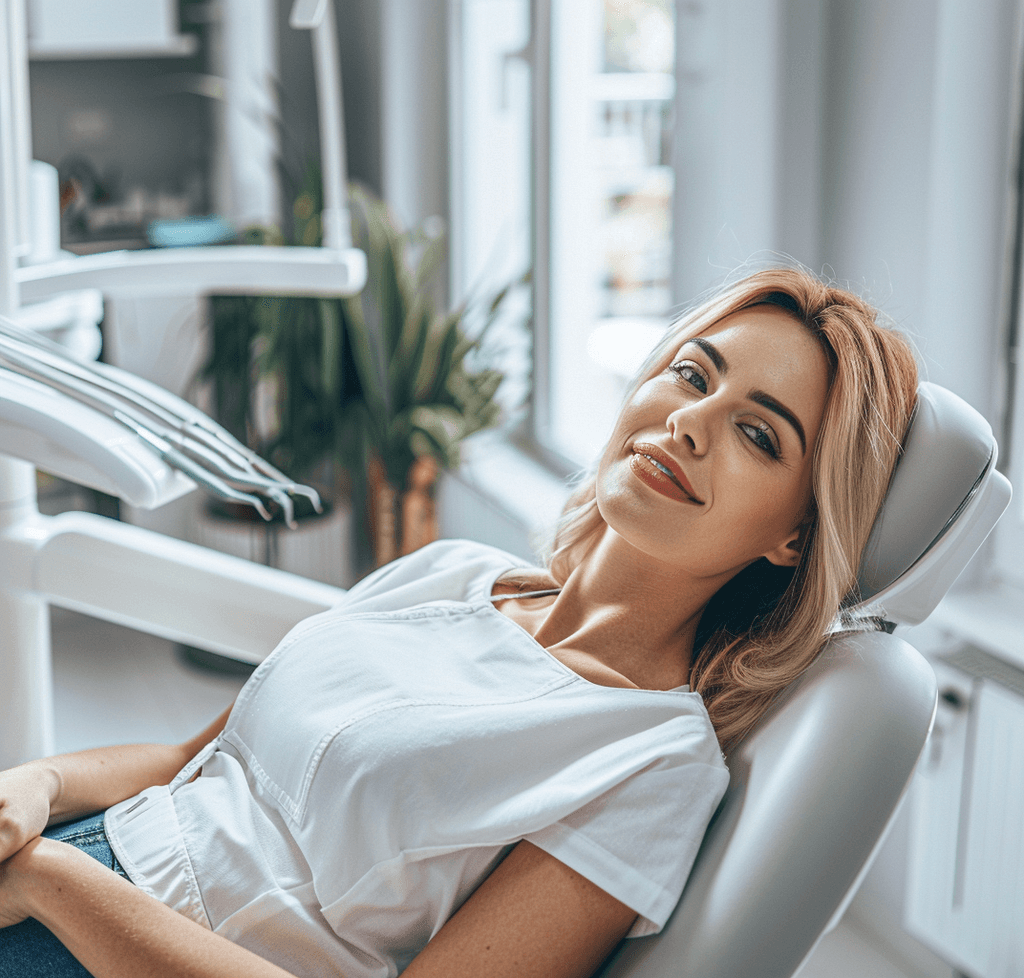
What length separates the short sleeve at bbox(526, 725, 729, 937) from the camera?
0.85 metres

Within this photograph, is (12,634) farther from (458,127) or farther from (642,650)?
(458,127)

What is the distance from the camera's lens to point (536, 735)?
95 cm

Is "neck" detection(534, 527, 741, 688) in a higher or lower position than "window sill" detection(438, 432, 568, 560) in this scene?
higher

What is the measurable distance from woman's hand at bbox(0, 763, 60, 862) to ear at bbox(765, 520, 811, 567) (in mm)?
720

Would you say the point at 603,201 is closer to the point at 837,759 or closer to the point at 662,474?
the point at 662,474

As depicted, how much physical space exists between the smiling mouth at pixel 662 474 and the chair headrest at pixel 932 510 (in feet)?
0.54

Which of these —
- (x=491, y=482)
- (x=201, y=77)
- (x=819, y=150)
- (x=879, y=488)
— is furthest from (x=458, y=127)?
(x=879, y=488)

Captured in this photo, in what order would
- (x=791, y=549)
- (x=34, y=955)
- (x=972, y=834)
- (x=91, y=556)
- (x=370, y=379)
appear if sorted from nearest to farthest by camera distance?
(x=34, y=955), (x=791, y=549), (x=91, y=556), (x=972, y=834), (x=370, y=379)

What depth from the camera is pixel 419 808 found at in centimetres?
92

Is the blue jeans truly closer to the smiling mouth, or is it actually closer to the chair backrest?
the chair backrest

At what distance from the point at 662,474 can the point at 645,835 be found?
0.32 m

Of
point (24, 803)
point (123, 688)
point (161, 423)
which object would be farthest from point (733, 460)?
point (123, 688)

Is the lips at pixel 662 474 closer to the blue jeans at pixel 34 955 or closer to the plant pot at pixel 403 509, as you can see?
the blue jeans at pixel 34 955

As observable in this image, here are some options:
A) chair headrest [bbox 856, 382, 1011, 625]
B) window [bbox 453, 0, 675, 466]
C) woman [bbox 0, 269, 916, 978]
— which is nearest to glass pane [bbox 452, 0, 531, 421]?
window [bbox 453, 0, 675, 466]
